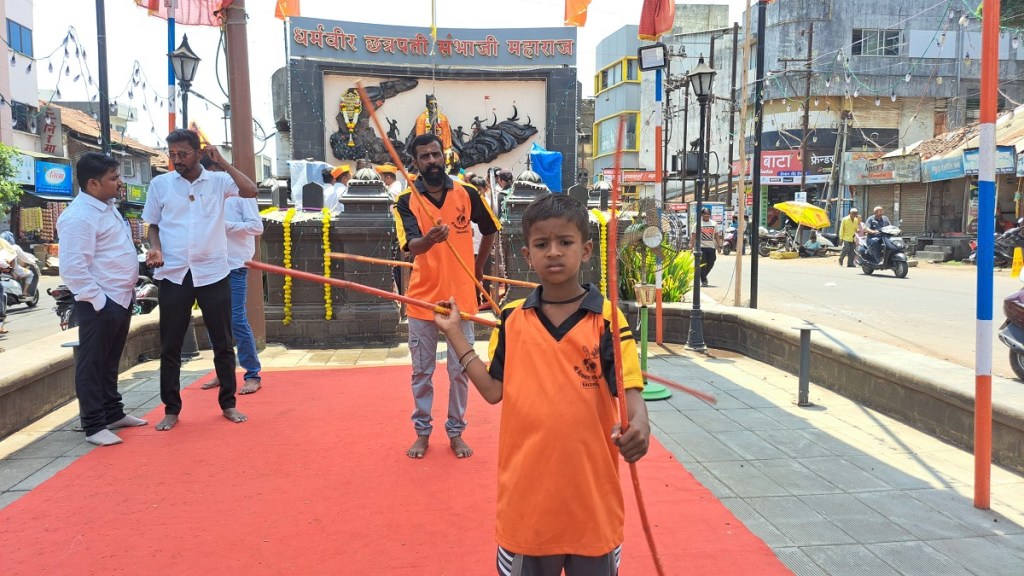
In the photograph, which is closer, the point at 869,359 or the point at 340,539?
the point at 340,539

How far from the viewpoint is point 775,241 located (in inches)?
1041

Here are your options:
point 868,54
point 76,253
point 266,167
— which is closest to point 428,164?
point 76,253

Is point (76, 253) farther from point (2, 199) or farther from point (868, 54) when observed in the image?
point (868, 54)

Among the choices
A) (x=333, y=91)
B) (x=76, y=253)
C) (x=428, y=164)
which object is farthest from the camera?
(x=333, y=91)

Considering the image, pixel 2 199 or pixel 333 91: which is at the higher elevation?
pixel 333 91

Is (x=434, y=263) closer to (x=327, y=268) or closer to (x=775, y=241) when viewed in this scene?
(x=327, y=268)

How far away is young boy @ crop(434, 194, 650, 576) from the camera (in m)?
1.80

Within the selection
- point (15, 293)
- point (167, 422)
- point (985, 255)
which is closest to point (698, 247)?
point (985, 255)

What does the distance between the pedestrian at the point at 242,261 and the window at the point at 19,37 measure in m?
24.2

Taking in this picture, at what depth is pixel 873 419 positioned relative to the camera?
4605 millimetres

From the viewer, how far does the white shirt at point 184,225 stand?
4.36 m

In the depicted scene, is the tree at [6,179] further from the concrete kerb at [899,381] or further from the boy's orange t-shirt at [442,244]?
the concrete kerb at [899,381]

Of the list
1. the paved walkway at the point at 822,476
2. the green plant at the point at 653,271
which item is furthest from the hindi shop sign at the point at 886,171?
the paved walkway at the point at 822,476

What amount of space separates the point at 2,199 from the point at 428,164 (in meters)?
22.5
